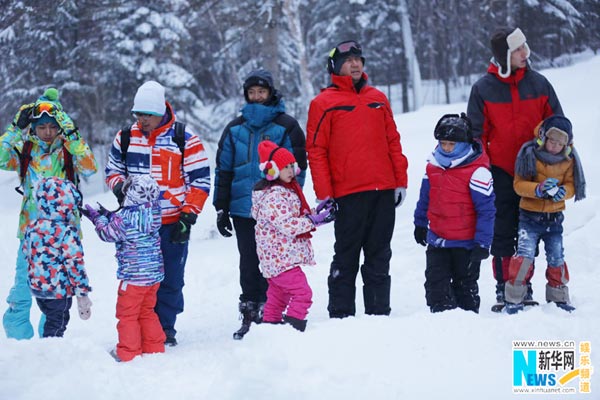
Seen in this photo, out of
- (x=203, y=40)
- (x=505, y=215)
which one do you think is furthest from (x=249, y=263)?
(x=203, y=40)

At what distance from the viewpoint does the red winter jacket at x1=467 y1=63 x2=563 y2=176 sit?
5.77 m

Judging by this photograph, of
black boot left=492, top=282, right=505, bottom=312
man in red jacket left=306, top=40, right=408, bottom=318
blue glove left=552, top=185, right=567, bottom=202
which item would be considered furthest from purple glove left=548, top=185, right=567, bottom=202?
man in red jacket left=306, top=40, right=408, bottom=318

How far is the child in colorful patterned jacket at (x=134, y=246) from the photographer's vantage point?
4.76 meters

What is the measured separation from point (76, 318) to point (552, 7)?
2605cm

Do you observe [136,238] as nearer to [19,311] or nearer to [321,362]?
[19,311]

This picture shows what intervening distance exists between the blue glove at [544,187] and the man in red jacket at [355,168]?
3.99 ft

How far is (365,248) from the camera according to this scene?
18.1 feet

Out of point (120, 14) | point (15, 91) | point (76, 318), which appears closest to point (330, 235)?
point (76, 318)

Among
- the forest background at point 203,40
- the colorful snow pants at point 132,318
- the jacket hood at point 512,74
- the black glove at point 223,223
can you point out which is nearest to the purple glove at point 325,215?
the black glove at point 223,223

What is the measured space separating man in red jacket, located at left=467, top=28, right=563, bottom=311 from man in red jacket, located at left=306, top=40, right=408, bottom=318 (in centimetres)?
105

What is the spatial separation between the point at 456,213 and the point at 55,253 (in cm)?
329

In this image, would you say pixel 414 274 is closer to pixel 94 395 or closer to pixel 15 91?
pixel 94 395

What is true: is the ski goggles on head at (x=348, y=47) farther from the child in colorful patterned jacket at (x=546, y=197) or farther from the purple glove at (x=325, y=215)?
the child in colorful patterned jacket at (x=546, y=197)

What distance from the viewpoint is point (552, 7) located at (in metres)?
27.5
